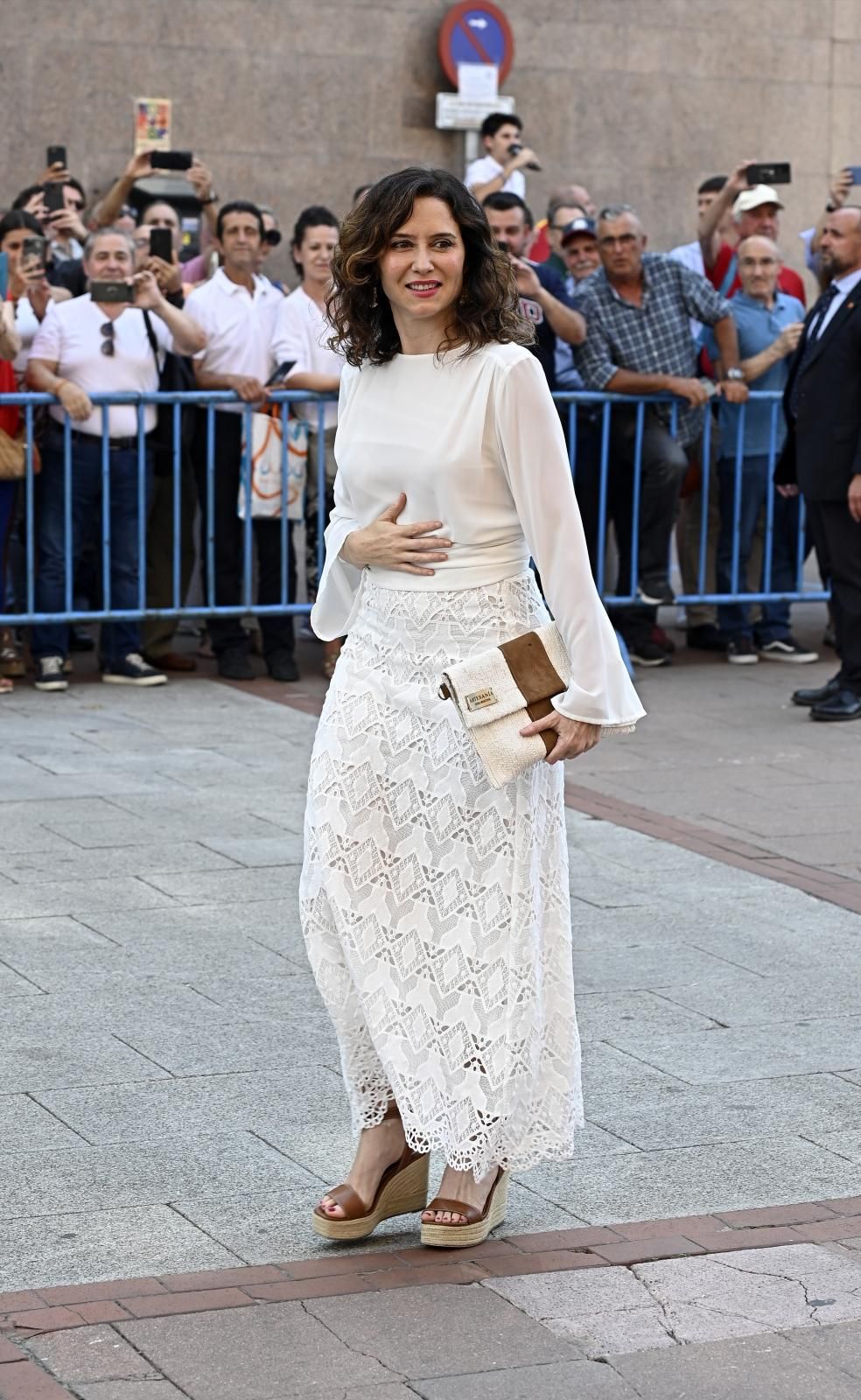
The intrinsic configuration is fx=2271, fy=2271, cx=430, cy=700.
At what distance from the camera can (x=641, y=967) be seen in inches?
241

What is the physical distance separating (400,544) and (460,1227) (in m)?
1.28

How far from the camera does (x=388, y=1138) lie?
4.39 meters

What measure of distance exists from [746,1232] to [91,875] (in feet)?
10.4

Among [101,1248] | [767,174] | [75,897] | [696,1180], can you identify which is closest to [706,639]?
[767,174]

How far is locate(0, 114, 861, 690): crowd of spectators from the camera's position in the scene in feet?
33.8

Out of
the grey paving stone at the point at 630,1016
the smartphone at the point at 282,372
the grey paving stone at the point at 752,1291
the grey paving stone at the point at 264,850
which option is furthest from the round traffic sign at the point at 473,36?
the grey paving stone at the point at 752,1291

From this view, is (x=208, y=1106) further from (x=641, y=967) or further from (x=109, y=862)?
(x=109, y=862)

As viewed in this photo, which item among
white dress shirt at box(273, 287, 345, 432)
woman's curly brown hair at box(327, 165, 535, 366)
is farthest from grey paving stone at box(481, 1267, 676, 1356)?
white dress shirt at box(273, 287, 345, 432)

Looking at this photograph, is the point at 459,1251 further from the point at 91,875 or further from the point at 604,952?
the point at 91,875

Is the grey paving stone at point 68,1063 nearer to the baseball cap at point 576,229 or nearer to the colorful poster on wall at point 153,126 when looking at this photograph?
the baseball cap at point 576,229

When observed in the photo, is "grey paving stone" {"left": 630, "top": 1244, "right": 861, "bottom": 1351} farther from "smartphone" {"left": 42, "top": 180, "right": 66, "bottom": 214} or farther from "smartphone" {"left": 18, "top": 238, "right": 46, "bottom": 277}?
"smartphone" {"left": 42, "top": 180, "right": 66, "bottom": 214}

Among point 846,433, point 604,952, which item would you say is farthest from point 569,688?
point 846,433

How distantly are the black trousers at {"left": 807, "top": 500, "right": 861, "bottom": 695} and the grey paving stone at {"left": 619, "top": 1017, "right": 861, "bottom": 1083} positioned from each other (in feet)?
14.8

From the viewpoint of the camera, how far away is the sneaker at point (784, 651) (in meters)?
11.5
